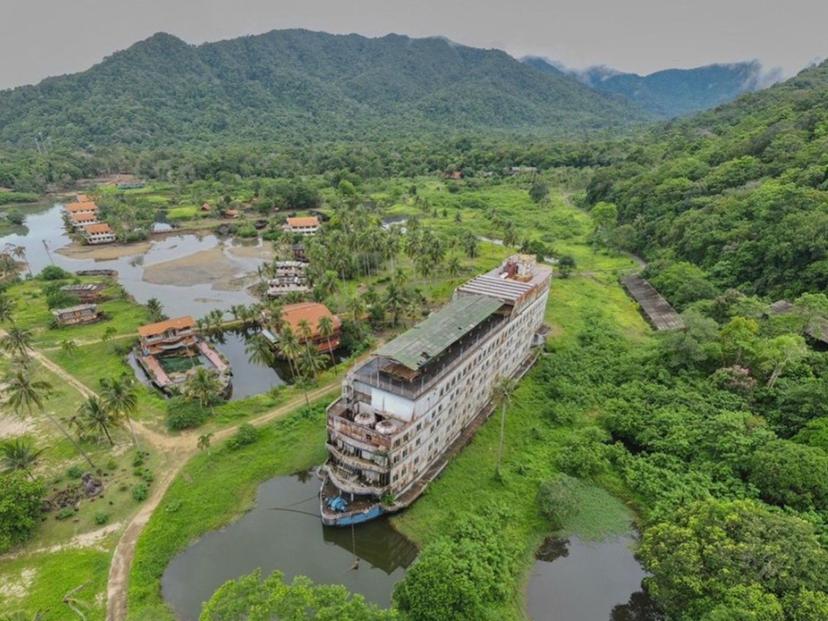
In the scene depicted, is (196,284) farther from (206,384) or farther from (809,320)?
(809,320)

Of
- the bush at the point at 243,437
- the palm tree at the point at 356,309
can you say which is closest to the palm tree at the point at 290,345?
the bush at the point at 243,437

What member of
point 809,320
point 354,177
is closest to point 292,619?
point 809,320

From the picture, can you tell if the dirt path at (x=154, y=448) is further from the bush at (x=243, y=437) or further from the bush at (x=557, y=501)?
the bush at (x=557, y=501)

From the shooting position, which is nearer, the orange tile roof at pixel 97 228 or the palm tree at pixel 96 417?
the palm tree at pixel 96 417

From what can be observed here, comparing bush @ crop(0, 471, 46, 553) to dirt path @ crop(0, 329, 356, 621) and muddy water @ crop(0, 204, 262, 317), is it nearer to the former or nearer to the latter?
dirt path @ crop(0, 329, 356, 621)

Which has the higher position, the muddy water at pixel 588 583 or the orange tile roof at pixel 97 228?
the orange tile roof at pixel 97 228
